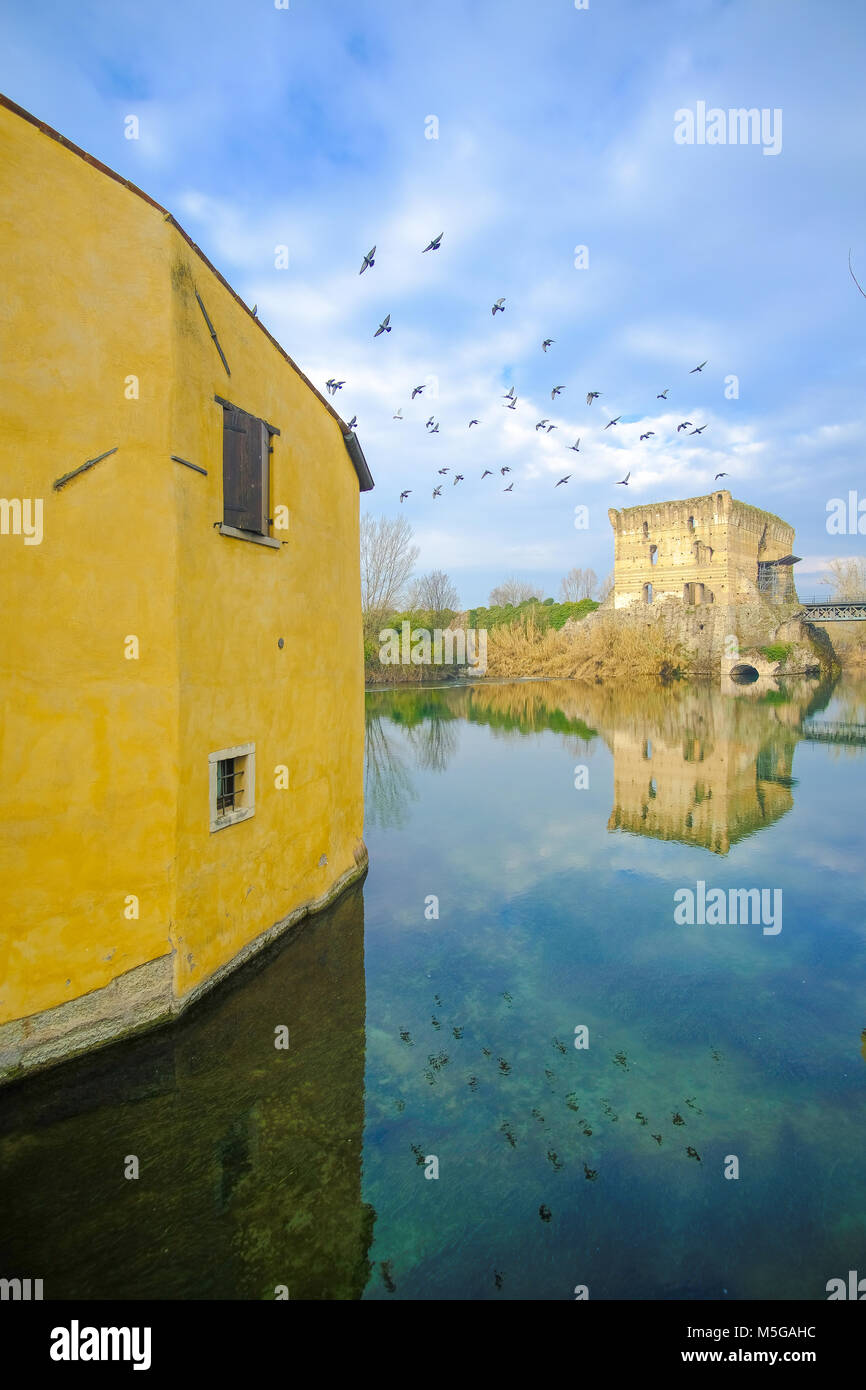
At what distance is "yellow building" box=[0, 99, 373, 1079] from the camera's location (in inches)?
197

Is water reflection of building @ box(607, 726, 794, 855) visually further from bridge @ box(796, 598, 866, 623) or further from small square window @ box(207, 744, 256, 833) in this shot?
bridge @ box(796, 598, 866, 623)

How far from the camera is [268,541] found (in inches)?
288

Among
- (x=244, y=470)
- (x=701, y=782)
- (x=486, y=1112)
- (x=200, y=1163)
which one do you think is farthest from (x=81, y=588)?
(x=701, y=782)

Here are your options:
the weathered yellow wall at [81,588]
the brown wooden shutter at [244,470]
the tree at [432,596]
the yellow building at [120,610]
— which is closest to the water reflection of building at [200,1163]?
the yellow building at [120,610]

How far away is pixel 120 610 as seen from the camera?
5559 millimetres

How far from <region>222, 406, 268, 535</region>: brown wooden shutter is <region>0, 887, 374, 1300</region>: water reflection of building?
4998 millimetres

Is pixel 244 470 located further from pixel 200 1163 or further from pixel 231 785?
pixel 200 1163

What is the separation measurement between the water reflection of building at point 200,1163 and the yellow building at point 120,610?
1.27ft

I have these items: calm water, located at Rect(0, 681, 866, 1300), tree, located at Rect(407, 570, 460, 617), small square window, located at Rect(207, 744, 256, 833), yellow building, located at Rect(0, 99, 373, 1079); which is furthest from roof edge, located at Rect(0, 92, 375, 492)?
tree, located at Rect(407, 570, 460, 617)

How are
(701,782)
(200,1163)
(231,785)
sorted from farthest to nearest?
(701,782)
(231,785)
(200,1163)

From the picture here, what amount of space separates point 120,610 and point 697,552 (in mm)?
54433
